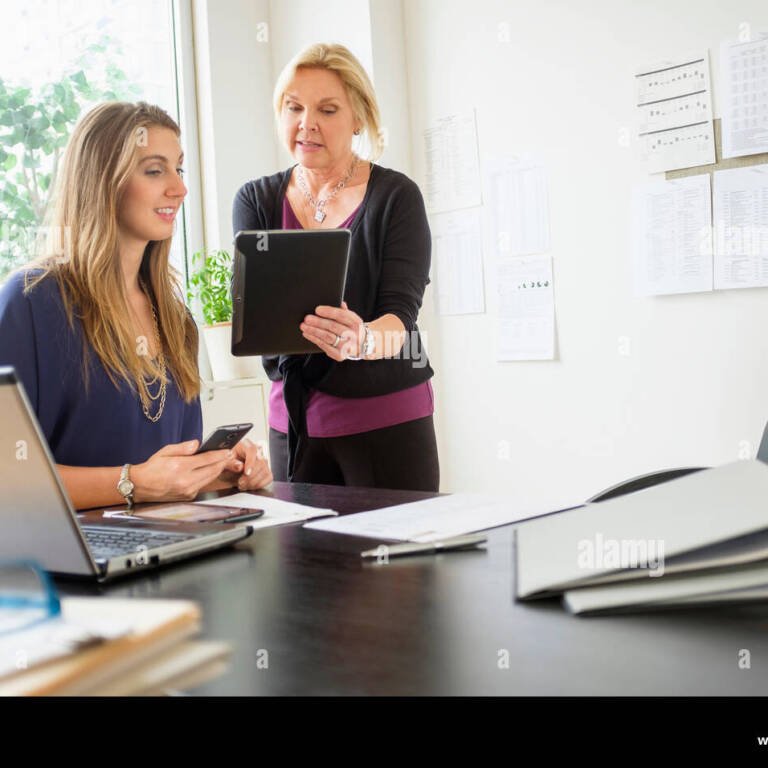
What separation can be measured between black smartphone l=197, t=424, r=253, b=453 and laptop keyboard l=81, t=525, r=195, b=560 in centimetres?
35

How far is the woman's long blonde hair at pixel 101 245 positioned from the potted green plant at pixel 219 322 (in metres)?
1.48

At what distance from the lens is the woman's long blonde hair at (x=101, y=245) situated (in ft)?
5.48

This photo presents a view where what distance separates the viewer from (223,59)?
362 centimetres

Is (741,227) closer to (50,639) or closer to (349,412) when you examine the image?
(349,412)

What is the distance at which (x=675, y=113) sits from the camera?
8.73ft

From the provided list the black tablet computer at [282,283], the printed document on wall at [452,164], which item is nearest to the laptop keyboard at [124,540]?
the black tablet computer at [282,283]

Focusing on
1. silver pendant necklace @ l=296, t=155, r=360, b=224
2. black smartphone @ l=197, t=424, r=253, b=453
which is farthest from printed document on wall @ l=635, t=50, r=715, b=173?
black smartphone @ l=197, t=424, r=253, b=453

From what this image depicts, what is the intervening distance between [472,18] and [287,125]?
4.31 ft

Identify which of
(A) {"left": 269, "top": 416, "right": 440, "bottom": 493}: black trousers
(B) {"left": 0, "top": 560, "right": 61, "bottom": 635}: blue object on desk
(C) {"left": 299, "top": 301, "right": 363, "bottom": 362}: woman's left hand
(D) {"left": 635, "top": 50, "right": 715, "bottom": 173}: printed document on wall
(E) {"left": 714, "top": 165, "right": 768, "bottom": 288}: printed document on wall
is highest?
(D) {"left": 635, "top": 50, "right": 715, "bottom": 173}: printed document on wall

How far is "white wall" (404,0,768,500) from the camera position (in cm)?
262

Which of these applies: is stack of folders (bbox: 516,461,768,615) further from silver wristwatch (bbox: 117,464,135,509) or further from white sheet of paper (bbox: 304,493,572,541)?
silver wristwatch (bbox: 117,464,135,509)

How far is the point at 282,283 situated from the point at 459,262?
1651 millimetres

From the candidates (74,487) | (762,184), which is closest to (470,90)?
(762,184)

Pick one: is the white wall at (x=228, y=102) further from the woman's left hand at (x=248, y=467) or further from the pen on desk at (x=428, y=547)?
the pen on desk at (x=428, y=547)
